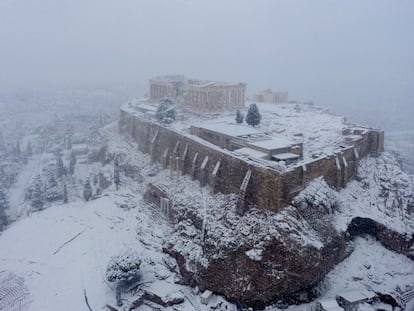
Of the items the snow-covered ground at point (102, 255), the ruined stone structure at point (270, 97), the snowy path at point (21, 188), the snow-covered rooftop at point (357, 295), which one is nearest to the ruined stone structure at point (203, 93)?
the snow-covered ground at point (102, 255)

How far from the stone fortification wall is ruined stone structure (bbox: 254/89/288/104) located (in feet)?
90.3

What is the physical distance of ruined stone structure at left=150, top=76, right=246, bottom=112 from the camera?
5216 cm

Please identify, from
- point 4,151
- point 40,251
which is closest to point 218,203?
point 40,251

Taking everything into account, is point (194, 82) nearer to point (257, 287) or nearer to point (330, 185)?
point (330, 185)

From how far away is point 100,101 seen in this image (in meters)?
140

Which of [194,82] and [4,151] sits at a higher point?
[194,82]

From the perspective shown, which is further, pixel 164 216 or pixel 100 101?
pixel 100 101

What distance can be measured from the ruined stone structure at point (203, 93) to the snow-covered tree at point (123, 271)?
94.5 feet

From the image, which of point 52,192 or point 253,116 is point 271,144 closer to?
point 253,116

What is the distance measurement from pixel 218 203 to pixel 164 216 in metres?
7.27

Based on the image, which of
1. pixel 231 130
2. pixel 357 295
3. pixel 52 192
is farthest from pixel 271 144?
pixel 52 192

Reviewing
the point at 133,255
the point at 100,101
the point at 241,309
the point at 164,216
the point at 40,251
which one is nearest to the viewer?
the point at 241,309

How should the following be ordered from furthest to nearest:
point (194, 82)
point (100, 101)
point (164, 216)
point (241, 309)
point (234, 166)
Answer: point (100, 101) < point (194, 82) < point (164, 216) < point (234, 166) < point (241, 309)

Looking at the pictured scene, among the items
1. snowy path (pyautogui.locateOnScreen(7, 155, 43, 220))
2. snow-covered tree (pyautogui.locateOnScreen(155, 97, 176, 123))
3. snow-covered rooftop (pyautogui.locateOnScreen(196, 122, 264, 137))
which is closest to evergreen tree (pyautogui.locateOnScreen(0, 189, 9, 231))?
snowy path (pyautogui.locateOnScreen(7, 155, 43, 220))
